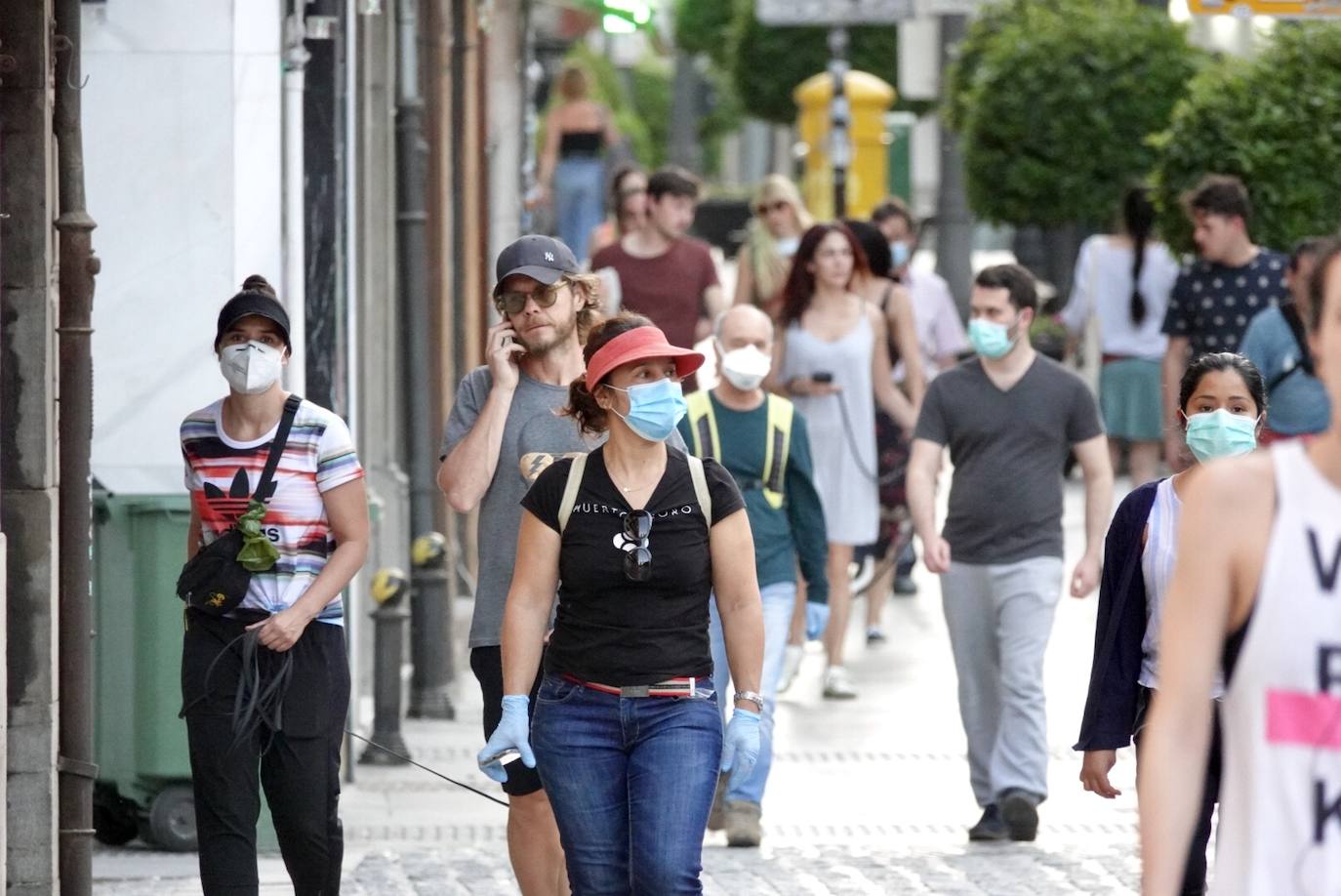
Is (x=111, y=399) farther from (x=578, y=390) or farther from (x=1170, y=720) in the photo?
(x=1170, y=720)

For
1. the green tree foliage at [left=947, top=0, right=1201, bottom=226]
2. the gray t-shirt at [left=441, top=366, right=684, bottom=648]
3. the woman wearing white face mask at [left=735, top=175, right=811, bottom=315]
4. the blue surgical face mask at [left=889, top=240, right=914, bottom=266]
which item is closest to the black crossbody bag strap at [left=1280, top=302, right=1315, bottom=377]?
the woman wearing white face mask at [left=735, top=175, right=811, bottom=315]

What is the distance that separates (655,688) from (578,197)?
58.5 feet

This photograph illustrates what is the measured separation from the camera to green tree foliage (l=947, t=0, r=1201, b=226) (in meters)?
18.9

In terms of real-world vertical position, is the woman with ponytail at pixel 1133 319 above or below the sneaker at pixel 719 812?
above

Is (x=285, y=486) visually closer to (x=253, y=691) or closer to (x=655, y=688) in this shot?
(x=253, y=691)

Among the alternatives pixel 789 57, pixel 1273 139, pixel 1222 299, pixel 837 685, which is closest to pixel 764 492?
pixel 837 685

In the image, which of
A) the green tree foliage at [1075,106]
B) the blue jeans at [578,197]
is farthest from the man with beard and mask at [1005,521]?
the blue jeans at [578,197]

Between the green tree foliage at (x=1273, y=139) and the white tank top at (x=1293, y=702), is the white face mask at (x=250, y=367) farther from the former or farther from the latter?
the green tree foliage at (x=1273, y=139)

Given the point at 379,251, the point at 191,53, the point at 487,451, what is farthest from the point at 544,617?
the point at 379,251

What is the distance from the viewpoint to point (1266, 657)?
10.3 feet

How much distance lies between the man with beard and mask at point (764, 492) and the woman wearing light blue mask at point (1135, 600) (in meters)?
2.52

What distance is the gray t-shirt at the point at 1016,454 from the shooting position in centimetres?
829

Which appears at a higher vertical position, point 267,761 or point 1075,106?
point 1075,106

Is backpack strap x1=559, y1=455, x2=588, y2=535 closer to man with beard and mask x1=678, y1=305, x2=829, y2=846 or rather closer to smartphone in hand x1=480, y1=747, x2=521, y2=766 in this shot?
smartphone in hand x1=480, y1=747, x2=521, y2=766
